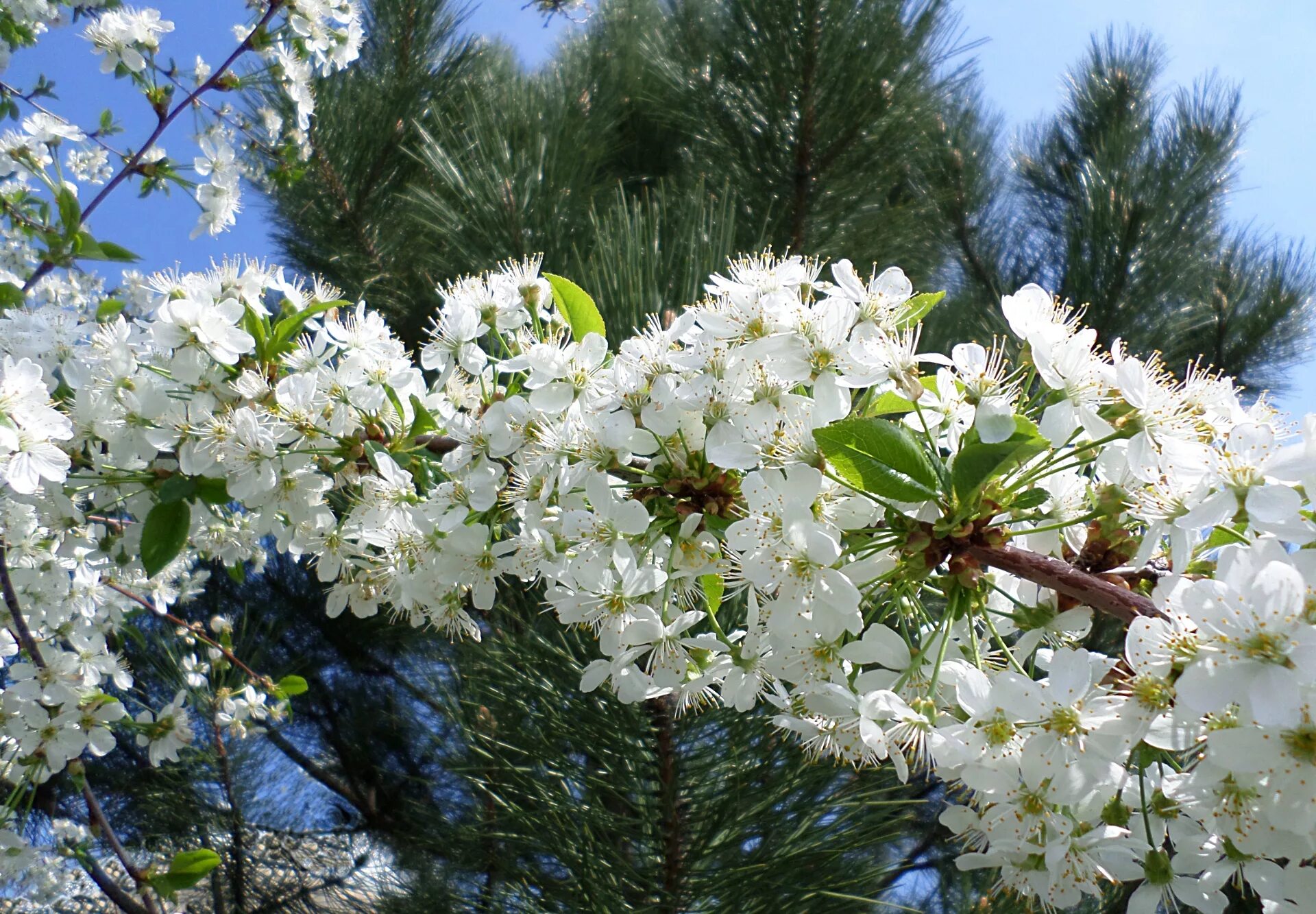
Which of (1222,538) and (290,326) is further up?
(290,326)

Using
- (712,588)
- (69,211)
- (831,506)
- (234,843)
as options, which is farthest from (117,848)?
(234,843)

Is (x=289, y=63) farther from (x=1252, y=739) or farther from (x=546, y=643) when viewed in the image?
(x=1252, y=739)

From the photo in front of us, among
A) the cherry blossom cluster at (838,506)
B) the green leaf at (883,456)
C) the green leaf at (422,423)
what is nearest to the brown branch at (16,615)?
the cherry blossom cluster at (838,506)

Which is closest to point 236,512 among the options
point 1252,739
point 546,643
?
point 546,643

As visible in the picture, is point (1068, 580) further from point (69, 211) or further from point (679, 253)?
point (69, 211)

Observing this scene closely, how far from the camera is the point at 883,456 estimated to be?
1.76 ft

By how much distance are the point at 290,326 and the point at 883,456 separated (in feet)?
2.00

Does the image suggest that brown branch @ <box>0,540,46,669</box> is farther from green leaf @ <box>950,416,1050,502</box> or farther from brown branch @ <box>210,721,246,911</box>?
brown branch @ <box>210,721,246,911</box>

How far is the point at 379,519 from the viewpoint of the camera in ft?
2.66

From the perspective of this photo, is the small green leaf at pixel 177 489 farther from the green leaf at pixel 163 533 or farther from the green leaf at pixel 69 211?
the green leaf at pixel 69 211

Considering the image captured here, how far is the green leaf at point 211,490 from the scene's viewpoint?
0.85 metres

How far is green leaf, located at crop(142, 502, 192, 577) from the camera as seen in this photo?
0.85 meters

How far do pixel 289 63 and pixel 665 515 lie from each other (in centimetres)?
111

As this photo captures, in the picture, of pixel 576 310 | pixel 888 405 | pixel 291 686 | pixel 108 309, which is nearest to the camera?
pixel 888 405
